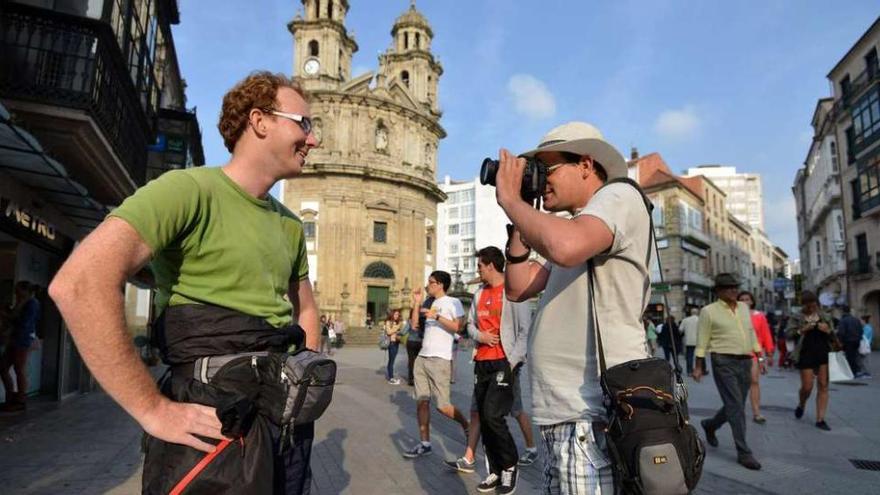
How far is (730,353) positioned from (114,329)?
A: 655 cm

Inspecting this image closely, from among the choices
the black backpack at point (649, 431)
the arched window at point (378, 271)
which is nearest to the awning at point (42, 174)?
the black backpack at point (649, 431)

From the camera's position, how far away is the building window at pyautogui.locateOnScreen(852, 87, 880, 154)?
26.1m

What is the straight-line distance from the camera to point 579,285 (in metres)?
2.13

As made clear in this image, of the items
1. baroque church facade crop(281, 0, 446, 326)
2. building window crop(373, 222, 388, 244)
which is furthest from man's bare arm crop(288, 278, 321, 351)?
building window crop(373, 222, 388, 244)

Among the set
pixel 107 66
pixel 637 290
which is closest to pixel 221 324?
pixel 637 290

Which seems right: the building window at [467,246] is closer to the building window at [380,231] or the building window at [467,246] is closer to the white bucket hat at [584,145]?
the building window at [380,231]

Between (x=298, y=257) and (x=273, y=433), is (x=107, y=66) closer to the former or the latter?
(x=298, y=257)

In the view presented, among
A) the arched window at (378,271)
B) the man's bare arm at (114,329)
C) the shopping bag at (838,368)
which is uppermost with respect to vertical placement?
the arched window at (378,271)

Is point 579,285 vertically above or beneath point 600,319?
above

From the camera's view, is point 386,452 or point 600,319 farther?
point 386,452

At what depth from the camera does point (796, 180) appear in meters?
57.5

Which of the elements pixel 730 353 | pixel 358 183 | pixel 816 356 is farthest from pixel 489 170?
pixel 358 183

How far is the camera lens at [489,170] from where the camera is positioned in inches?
84.0

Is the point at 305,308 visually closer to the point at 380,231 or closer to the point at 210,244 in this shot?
the point at 210,244
